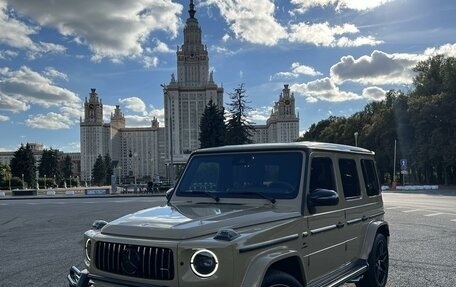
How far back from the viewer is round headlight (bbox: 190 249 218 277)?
3.68m

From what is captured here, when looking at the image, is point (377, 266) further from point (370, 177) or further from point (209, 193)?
→ point (209, 193)

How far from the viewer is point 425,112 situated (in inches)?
2158

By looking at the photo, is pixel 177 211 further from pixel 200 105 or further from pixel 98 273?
pixel 200 105

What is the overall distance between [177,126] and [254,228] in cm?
14046

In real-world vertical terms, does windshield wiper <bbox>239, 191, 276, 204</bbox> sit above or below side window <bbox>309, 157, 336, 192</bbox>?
below

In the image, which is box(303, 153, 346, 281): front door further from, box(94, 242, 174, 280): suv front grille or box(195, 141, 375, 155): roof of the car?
box(94, 242, 174, 280): suv front grille

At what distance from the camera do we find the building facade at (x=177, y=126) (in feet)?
446

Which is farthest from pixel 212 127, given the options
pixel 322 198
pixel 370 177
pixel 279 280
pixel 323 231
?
pixel 279 280

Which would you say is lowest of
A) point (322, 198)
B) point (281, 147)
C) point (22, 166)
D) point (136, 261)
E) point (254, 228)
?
point (136, 261)

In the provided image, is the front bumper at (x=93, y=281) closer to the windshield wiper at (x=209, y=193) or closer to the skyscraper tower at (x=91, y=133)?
the windshield wiper at (x=209, y=193)

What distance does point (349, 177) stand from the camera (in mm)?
6109

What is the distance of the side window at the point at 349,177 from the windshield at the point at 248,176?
3.43 feet

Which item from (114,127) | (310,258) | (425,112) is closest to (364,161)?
(310,258)

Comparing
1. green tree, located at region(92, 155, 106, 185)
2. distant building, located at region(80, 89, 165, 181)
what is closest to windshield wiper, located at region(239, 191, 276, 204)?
green tree, located at region(92, 155, 106, 185)
